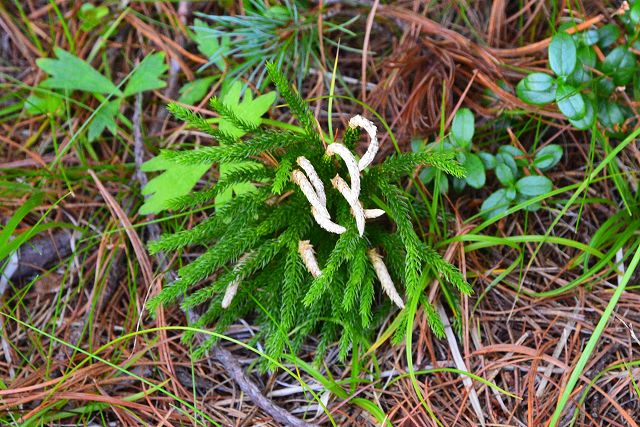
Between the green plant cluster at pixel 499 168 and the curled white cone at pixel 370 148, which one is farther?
the green plant cluster at pixel 499 168

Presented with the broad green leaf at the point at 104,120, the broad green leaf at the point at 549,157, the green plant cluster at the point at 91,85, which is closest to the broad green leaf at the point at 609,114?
the broad green leaf at the point at 549,157

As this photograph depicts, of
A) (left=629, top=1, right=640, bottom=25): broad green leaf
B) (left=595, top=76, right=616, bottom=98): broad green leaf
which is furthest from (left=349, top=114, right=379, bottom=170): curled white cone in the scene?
(left=629, top=1, right=640, bottom=25): broad green leaf

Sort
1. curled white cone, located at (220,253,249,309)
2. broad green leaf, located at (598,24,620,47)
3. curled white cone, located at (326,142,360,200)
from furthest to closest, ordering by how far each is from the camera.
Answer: broad green leaf, located at (598,24,620,47)
curled white cone, located at (220,253,249,309)
curled white cone, located at (326,142,360,200)

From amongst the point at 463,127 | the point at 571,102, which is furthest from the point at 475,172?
the point at 571,102

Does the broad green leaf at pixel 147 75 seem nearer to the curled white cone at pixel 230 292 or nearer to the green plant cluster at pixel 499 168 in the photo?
the curled white cone at pixel 230 292

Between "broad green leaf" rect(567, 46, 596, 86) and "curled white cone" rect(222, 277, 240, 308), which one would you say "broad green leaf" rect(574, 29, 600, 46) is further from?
"curled white cone" rect(222, 277, 240, 308)

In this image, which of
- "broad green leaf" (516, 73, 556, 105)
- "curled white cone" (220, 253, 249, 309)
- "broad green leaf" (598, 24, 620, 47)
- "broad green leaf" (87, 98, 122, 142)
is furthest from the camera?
"broad green leaf" (87, 98, 122, 142)

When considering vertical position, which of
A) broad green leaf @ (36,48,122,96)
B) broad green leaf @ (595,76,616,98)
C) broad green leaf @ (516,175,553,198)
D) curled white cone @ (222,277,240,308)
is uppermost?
broad green leaf @ (36,48,122,96)

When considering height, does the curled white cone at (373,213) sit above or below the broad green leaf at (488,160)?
above
